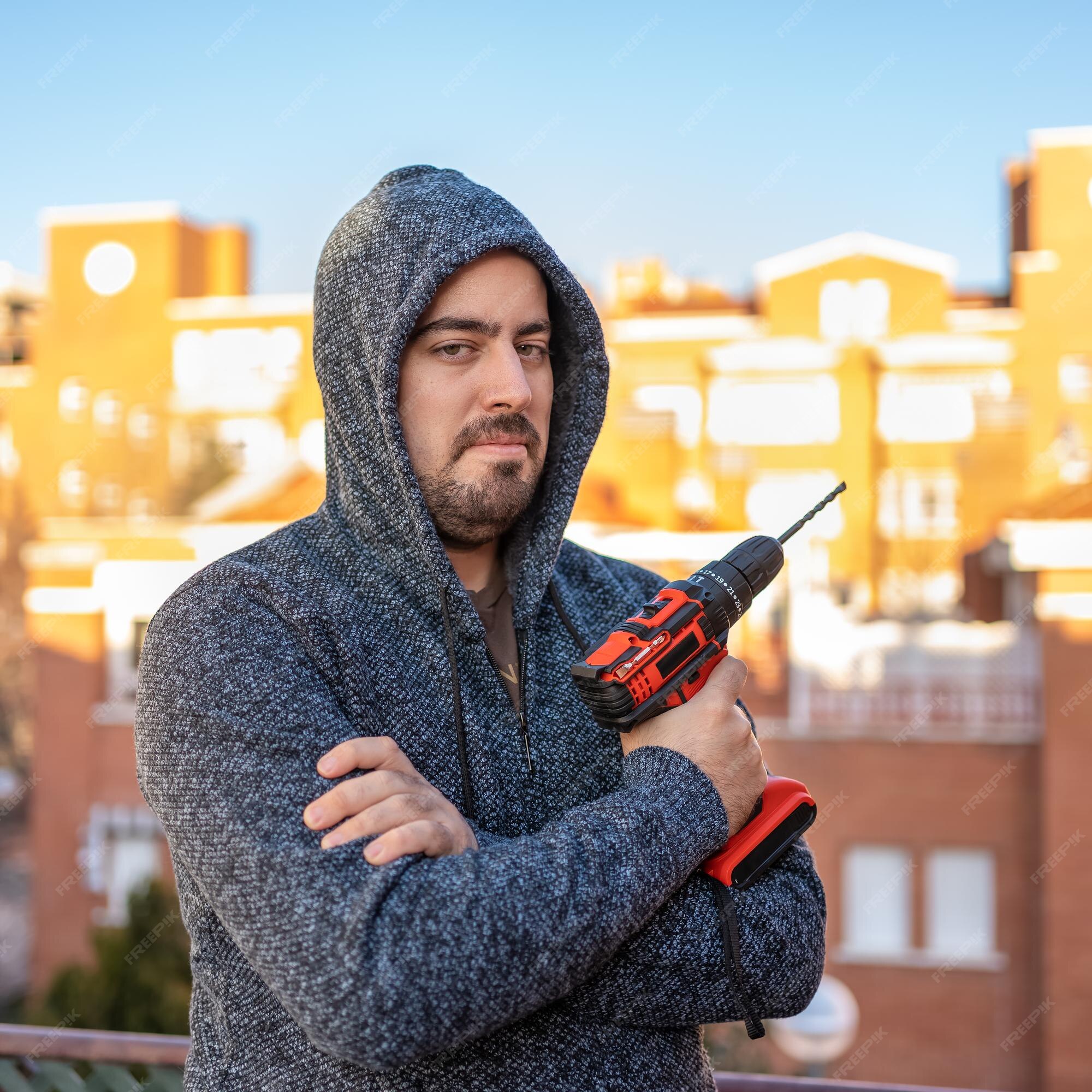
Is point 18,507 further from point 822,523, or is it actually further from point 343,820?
point 343,820

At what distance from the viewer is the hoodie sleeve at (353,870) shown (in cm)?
123

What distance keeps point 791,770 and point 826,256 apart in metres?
15.1

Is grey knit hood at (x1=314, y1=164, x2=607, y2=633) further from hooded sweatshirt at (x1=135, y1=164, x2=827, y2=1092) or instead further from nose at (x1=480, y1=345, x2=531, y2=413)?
nose at (x1=480, y1=345, x2=531, y2=413)

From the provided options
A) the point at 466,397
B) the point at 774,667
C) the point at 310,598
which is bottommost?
the point at 774,667

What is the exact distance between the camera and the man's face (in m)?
1.65

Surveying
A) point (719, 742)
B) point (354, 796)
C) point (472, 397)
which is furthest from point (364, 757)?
point (472, 397)

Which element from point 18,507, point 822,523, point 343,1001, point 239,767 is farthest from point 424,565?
point 18,507

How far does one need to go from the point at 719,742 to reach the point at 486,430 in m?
0.54

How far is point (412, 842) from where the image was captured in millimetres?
1311

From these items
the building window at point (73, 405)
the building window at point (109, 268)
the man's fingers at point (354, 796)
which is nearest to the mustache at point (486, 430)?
the man's fingers at point (354, 796)

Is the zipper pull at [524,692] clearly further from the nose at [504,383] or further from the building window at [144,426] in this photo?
the building window at [144,426]

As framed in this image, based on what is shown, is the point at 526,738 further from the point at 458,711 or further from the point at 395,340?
the point at 395,340

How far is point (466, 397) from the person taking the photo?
1658mm

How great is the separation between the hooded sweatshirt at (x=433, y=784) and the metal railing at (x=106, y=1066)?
749 millimetres
